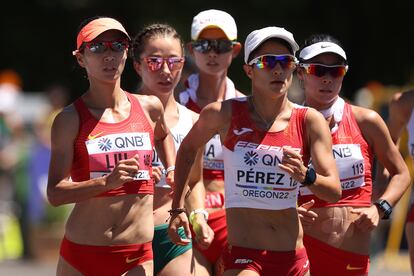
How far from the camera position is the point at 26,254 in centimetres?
1609

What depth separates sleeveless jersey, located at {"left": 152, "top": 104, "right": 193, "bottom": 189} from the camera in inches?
312

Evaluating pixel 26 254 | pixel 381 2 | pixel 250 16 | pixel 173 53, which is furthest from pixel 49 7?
pixel 173 53

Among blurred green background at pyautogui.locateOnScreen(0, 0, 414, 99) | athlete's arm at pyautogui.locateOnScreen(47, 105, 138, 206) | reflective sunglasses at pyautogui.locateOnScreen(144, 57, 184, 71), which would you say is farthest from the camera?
blurred green background at pyautogui.locateOnScreen(0, 0, 414, 99)

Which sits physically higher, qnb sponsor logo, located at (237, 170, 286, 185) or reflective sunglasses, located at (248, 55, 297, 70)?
reflective sunglasses, located at (248, 55, 297, 70)

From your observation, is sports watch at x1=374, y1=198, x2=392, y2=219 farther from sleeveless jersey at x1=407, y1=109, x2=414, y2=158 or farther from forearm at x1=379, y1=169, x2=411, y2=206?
sleeveless jersey at x1=407, y1=109, x2=414, y2=158

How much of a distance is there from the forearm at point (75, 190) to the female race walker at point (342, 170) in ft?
5.05

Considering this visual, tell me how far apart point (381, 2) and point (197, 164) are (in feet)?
46.0

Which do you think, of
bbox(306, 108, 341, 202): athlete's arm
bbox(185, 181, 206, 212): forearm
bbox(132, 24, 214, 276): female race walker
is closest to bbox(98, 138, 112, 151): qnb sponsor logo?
bbox(132, 24, 214, 276): female race walker

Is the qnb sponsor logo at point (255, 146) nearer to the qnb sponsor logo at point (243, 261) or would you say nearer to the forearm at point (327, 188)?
the forearm at point (327, 188)

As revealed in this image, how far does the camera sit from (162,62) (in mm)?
8047

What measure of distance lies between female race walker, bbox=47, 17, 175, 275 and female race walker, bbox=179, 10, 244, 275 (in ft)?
3.71

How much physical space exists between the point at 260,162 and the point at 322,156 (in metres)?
0.37

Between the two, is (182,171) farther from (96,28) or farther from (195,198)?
(96,28)

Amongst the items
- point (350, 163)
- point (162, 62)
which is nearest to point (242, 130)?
point (350, 163)
